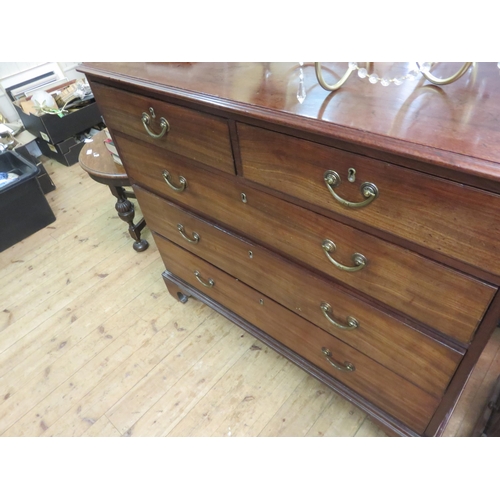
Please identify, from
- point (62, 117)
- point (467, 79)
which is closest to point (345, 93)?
point (467, 79)

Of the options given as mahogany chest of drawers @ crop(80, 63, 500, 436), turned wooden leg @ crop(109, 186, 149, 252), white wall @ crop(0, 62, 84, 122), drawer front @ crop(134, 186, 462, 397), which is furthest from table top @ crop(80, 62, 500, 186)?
white wall @ crop(0, 62, 84, 122)

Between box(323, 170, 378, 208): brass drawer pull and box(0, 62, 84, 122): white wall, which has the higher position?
box(323, 170, 378, 208): brass drawer pull

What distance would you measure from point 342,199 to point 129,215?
4.19 feet

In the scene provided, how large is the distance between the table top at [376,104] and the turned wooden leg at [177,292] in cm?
84

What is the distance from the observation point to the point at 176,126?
0.83 meters

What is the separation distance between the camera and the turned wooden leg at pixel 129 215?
1649mm

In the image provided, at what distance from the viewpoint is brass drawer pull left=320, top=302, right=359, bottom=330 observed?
0.84m

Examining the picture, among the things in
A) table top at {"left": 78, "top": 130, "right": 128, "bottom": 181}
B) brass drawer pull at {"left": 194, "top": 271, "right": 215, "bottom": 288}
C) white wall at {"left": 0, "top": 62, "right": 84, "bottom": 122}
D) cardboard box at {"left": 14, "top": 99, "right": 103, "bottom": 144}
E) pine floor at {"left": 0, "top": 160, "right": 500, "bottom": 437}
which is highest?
white wall at {"left": 0, "top": 62, "right": 84, "bottom": 122}

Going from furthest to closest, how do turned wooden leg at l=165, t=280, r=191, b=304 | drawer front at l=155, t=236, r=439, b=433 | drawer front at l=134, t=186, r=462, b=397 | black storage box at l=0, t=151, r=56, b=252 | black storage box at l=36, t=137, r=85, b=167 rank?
1. black storage box at l=36, t=137, r=85, b=167
2. black storage box at l=0, t=151, r=56, b=252
3. turned wooden leg at l=165, t=280, r=191, b=304
4. drawer front at l=155, t=236, r=439, b=433
5. drawer front at l=134, t=186, r=462, b=397

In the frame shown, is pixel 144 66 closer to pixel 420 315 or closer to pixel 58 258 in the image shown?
pixel 420 315

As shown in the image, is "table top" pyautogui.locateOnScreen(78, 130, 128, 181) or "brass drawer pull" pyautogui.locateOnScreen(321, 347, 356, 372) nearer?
"brass drawer pull" pyautogui.locateOnScreen(321, 347, 356, 372)

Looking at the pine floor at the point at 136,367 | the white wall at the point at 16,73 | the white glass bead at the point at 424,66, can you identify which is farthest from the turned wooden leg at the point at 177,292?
the white wall at the point at 16,73

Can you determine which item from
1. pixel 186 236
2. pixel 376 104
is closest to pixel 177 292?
pixel 186 236

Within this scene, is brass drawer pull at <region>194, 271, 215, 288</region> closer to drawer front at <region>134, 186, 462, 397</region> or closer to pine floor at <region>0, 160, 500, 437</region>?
drawer front at <region>134, 186, 462, 397</region>
